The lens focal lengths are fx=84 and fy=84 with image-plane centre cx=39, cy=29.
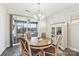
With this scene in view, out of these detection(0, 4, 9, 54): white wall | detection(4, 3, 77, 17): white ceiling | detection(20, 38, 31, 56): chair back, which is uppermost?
detection(4, 3, 77, 17): white ceiling

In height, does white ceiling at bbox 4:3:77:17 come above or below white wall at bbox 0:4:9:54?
above

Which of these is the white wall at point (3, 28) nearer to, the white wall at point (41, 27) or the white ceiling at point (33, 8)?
the white ceiling at point (33, 8)

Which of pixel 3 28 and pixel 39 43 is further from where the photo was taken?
pixel 39 43

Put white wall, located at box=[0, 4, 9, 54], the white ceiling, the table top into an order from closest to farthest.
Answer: the white ceiling, white wall, located at box=[0, 4, 9, 54], the table top

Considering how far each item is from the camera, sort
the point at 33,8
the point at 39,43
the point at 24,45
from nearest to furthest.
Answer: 1. the point at 33,8
2. the point at 24,45
3. the point at 39,43

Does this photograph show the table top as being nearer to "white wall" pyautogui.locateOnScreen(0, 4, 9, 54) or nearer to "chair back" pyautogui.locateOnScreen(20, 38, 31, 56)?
"chair back" pyautogui.locateOnScreen(20, 38, 31, 56)

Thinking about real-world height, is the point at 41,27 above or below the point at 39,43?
above

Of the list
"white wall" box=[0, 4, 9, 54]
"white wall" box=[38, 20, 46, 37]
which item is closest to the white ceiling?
"white wall" box=[0, 4, 9, 54]

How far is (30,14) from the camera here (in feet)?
5.98

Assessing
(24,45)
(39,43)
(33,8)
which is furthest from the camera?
(39,43)

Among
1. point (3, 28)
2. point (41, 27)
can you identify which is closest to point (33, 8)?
point (41, 27)

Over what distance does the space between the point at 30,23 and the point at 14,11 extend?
1.34 feet

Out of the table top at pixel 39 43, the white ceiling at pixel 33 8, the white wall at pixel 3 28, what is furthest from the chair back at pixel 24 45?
the white ceiling at pixel 33 8

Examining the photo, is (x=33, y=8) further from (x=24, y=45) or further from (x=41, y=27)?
(x=24, y=45)
